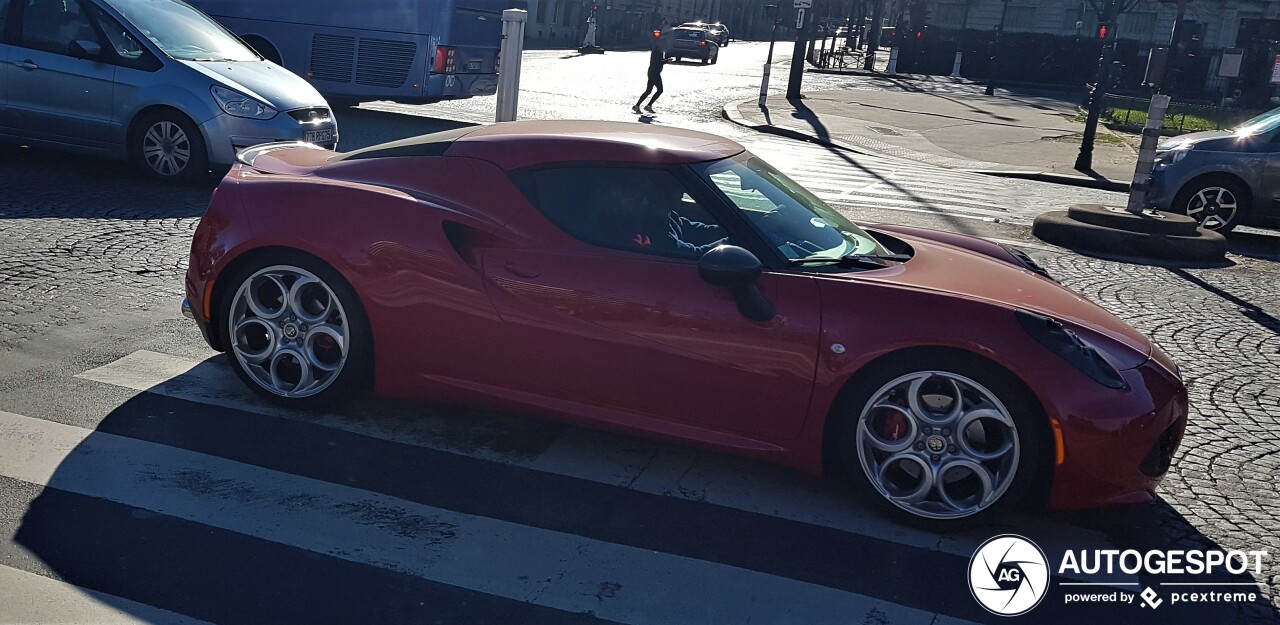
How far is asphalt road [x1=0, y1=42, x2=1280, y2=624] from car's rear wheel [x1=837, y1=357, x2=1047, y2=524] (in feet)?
0.49

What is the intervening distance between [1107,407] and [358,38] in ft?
47.8

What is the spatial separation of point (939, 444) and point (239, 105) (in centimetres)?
798

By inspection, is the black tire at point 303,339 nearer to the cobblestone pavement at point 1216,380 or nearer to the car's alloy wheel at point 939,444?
the car's alloy wheel at point 939,444

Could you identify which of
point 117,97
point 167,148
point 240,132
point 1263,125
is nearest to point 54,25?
point 117,97

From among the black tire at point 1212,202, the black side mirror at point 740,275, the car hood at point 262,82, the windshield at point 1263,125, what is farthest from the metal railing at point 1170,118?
the black side mirror at point 740,275

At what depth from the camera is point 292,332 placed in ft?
16.0

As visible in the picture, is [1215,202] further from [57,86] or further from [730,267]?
[57,86]

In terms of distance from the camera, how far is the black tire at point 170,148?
33.5ft

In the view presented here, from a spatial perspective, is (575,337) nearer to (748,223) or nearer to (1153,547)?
(748,223)

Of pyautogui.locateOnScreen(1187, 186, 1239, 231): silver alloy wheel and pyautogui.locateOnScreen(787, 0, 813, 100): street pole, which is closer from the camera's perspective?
pyautogui.locateOnScreen(1187, 186, 1239, 231): silver alloy wheel

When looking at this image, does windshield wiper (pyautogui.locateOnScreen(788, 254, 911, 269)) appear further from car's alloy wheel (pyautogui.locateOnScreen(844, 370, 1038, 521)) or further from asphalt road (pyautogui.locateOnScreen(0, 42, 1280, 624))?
asphalt road (pyautogui.locateOnScreen(0, 42, 1280, 624))

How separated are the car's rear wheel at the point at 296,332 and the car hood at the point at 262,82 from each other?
19.6 feet

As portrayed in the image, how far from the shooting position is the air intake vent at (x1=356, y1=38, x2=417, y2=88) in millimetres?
16703

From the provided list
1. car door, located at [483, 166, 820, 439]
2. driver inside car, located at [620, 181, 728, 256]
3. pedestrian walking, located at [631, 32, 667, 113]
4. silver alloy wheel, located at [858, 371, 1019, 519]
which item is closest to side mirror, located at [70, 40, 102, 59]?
car door, located at [483, 166, 820, 439]
